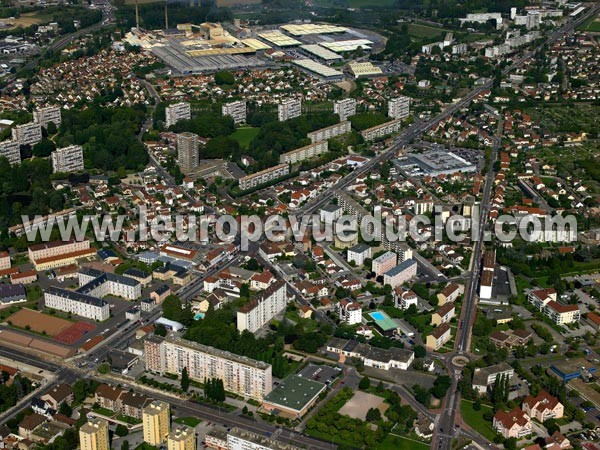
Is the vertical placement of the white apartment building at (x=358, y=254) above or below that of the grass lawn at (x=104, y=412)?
above

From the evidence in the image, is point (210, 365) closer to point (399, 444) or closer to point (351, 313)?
point (351, 313)

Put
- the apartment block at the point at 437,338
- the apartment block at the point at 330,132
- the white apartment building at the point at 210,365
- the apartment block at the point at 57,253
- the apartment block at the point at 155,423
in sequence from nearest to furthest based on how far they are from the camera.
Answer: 1. the apartment block at the point at 155,423
2. the white apartment building at the point at 210,365
3. the apartment block at the point at 437,338
4. the apartment block at the point at 57,253
5. the apartment block at the point at 330,132

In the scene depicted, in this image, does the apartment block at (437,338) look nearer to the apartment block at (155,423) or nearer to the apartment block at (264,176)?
the apartment block at (155,423)

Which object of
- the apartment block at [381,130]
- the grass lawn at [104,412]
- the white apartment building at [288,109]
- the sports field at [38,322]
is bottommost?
the sports field at [38,322]

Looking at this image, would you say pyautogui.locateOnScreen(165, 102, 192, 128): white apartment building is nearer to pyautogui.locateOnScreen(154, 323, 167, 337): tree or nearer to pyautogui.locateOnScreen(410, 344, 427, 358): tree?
pyautogui.locateOnScreen(154, 323, 167, 337): tree

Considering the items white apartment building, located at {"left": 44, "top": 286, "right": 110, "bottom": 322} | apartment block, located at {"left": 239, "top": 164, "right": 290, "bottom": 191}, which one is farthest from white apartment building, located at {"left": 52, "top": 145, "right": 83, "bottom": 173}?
white apartment building, located at {"left": 44, "top": 286, "right": 110, "bottom": 322}

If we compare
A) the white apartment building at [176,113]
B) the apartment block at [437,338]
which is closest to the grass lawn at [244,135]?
the white apartment building at [176,113]

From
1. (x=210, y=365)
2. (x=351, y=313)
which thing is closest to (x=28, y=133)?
(x=351, y=313)
